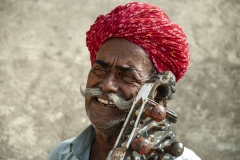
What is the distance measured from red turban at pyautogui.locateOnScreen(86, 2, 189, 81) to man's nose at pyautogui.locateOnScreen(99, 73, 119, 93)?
0.26m

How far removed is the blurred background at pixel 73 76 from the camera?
5070 mm

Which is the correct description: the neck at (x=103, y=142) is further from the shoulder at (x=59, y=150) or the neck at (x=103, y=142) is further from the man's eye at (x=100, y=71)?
the man's eye at (x=100, y=71)

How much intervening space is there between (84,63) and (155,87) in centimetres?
349

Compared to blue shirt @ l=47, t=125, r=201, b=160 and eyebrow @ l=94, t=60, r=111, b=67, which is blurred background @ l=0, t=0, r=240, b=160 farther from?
eyebrow @ l=94, t=60, r=111, b=67

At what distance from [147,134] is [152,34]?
74 centimetres

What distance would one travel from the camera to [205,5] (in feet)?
18.8

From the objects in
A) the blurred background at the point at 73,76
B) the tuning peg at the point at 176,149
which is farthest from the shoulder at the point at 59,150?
the blurred background at the point at 73,76

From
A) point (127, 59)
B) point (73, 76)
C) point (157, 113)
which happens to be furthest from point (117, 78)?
point (73, 76)

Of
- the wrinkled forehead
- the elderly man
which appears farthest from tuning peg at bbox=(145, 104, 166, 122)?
the wrinkled forehead

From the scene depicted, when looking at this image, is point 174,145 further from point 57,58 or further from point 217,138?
point 57,58

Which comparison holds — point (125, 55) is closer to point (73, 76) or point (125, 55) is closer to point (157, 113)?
point (157, 113)

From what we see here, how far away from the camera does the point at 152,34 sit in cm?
252

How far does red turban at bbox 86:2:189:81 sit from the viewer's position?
8.29 ft

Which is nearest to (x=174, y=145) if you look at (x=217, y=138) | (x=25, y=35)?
(x=217, y=138)
